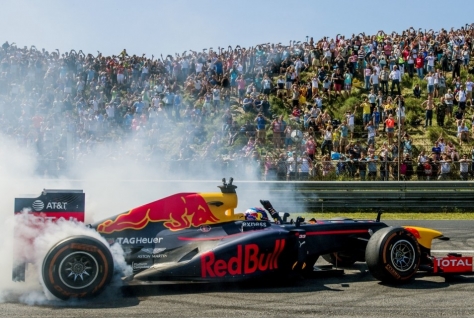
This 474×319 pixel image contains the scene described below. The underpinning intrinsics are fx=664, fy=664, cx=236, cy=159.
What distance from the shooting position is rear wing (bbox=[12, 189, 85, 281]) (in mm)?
8070

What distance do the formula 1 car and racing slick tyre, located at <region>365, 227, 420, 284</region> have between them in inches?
0.5

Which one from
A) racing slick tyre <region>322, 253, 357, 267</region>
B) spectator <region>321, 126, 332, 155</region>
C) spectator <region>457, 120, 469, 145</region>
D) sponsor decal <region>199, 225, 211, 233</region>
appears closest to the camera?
sponsor decal <region>199, 225, 211, 233</region>

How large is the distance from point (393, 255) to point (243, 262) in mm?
1965

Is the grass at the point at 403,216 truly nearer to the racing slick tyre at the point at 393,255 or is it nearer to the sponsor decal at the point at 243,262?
the racing slick tyre at the point at 393,255

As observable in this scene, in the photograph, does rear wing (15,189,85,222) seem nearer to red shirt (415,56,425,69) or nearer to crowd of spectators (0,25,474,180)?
crowd of spectators (0,25,474,180)

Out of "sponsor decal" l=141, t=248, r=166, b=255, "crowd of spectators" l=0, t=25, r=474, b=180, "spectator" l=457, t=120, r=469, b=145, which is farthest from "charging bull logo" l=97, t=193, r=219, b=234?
"spectator" l=457, t=120, r=469, b=145

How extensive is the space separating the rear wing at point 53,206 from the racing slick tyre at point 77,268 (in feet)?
1.87

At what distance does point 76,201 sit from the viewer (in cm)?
831

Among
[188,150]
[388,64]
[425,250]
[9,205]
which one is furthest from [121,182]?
[388,64]

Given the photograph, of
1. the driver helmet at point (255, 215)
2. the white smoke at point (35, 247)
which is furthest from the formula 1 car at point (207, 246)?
the driver helmet at point (255, 215)

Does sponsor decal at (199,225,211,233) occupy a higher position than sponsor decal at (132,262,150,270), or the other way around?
sponsor decal at (199,225,211,233)

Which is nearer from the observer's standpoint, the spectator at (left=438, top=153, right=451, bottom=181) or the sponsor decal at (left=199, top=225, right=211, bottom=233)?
the sponsor decal at (left=199, top=225, right=211, bottom=233)

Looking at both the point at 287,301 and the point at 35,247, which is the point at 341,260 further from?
the point at 35,247

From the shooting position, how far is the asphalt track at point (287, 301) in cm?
705
